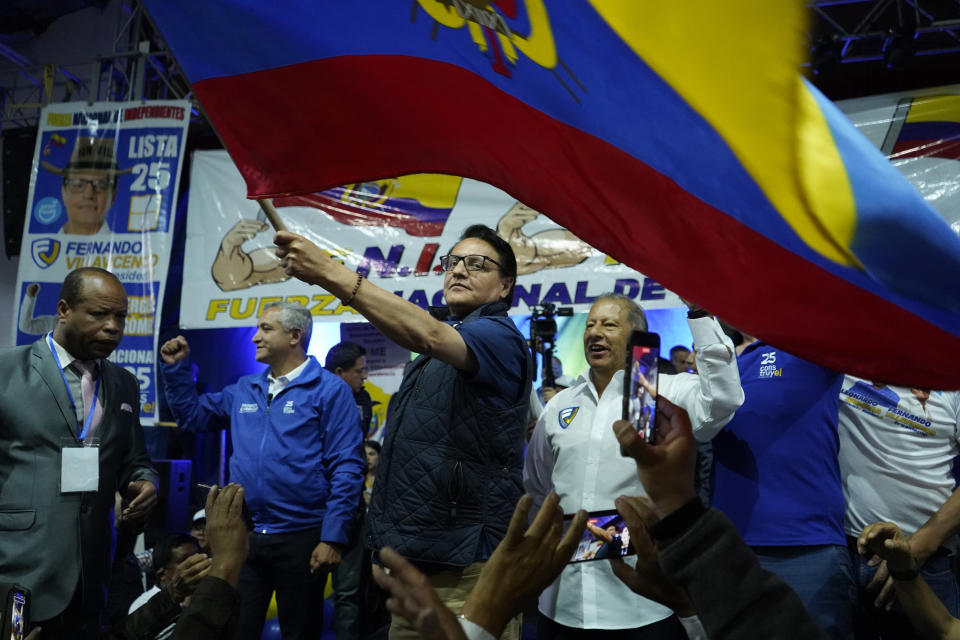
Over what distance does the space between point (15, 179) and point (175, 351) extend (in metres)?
5.95

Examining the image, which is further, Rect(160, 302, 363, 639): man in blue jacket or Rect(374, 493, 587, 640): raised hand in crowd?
Rect(160, 302, 363, 639): man in blue jacket

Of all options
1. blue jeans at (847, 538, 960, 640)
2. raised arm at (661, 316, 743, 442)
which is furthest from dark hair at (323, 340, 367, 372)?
blue jeans at (847, 538, 960, 640)

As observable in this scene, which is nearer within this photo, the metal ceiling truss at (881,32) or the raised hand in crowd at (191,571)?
the raised hand in crowd at (191,571)

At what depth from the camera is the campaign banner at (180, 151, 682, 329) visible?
6719mm

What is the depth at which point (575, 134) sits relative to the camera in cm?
193

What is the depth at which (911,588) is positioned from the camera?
228 centimetres

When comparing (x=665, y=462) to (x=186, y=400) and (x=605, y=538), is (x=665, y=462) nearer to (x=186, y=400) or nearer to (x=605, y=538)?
(x=605, y=538)

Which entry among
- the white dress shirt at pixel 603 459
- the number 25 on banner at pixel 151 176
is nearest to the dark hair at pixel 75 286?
the white dress shirt at pixel 603 459

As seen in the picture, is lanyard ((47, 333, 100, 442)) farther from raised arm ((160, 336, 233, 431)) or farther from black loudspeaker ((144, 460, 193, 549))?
black loudspeaker ((144, 460, 193, 549))

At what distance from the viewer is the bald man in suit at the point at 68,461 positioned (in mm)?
2961

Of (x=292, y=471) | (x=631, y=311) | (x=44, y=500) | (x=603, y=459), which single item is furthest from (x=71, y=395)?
(x=631, y=311)

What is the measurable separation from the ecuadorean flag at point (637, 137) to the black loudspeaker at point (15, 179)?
8.23 meters

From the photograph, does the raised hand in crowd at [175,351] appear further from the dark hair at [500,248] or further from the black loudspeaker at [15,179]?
the black loudspeaker at [15,179]

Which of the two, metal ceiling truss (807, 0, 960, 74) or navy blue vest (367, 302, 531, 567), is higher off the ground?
metal ceiling truss (807, 0, 960, 74)
